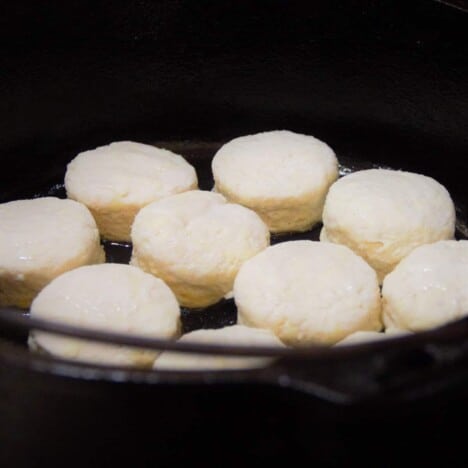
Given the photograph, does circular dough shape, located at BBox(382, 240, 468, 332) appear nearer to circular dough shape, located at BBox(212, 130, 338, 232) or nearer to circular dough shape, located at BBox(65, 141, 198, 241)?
circular dough shape, located at BBox(212, 130, 338, 232)

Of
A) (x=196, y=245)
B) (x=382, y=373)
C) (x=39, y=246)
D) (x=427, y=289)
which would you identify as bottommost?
(x=39, y=246)

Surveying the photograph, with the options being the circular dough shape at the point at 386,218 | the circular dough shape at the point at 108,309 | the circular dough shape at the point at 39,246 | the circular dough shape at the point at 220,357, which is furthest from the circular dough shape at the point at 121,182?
the circular dough shape at the point at 220,357

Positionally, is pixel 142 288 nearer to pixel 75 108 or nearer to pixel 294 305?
pixel 294 305

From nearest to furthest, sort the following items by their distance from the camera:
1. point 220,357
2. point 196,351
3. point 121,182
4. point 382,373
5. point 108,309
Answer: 1. point 196,351
2. point 382,373
3. point 220,357
4. point 108,309
5. point 121,182

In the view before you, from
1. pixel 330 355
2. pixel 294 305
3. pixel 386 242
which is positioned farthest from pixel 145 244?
pixel 330 355

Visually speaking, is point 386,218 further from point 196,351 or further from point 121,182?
point 196,351

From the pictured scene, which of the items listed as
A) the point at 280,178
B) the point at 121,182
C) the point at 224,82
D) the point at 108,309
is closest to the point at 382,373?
the point at 108,309

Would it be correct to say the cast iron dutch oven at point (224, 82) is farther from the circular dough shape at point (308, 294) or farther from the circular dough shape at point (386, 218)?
the circular dough shape at point (386, 218)

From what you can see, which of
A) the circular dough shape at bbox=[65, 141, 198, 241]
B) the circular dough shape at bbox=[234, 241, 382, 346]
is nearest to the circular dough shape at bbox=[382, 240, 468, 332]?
the circular dough shape at bbox=[234, 241, 382, 346]
